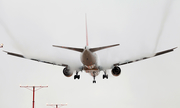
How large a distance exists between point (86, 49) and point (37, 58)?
8.30m

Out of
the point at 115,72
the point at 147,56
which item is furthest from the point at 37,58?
the point at 147,56

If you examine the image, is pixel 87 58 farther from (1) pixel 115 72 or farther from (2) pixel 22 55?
(2) pixel 22 55

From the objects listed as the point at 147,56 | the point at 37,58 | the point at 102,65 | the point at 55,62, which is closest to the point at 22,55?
the point at 37,58

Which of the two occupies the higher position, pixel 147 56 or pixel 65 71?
pixel 147 56

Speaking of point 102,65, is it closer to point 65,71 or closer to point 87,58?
point 65,71

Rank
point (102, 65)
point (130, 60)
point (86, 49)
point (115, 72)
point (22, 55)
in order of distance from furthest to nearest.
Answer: point (102, 65)
point (130, 60)
point (115, 72)
point (22, 55)
point (86, 49)

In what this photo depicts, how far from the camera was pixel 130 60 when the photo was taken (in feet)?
65.2

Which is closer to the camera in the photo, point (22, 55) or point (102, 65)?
point (22, 55)

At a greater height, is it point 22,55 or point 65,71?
point 22,55

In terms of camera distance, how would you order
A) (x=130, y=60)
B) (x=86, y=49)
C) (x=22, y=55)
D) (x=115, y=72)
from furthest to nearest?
(x=130, y=60)
(x=115, y=72)
(x=22, y=55)
(x=86, y=49)

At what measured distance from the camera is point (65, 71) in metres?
18.7

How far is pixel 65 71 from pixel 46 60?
9.43 ft

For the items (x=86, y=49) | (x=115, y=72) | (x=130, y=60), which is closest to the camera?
(x=86, y=49)

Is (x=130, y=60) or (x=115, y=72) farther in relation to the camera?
(x=130, y=60)
